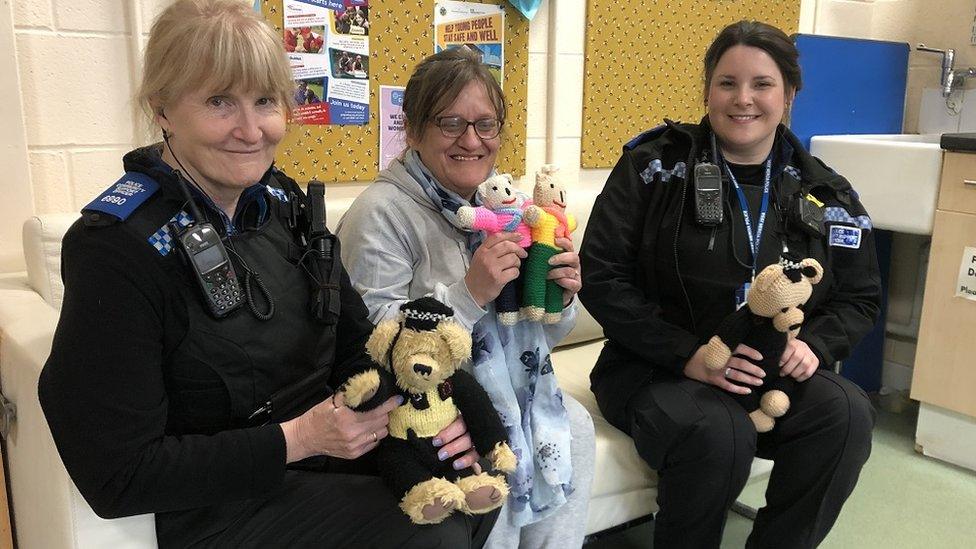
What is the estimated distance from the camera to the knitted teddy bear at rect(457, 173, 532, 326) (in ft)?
4.27

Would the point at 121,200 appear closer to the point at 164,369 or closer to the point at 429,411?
the point at 164,369

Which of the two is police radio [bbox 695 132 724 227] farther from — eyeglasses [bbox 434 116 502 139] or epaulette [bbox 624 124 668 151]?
eyeglasses [bbox 434 116 502 139]

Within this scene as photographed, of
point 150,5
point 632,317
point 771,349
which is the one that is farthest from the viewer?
point 150,5

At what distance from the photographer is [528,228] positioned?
132 centimetres

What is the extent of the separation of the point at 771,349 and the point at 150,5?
1.57 m

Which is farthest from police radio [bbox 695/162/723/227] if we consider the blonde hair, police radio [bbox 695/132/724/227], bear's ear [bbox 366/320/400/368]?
the blonde hair

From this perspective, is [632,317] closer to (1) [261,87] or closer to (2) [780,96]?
(2) [780,96]

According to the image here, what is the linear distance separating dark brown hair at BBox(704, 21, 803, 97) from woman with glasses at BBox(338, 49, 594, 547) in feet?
2.05

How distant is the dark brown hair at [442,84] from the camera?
1397mm

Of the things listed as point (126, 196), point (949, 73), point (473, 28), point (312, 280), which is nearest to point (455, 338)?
point (312, 280)

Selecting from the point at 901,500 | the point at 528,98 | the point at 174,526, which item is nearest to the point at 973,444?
the point at 901,500

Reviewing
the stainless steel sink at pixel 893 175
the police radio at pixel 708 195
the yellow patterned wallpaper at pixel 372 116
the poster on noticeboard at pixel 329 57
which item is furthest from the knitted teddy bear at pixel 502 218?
the stainless steel sink at pixel 893 175

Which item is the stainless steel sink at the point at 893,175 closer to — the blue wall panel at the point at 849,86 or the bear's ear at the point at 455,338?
the blue wall panel at the point at 849,86

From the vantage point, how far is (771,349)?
151 centimetres
